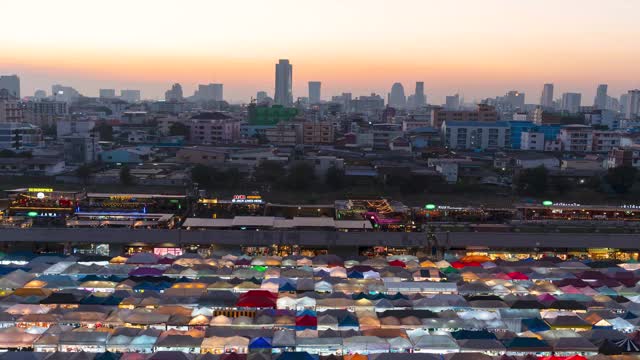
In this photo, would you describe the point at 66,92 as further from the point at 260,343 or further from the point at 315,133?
the point at 260,343

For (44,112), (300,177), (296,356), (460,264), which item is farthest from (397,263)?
(44,112)

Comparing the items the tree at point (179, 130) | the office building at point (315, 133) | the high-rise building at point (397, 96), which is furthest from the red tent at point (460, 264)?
the high-rise building at point (397, 96)

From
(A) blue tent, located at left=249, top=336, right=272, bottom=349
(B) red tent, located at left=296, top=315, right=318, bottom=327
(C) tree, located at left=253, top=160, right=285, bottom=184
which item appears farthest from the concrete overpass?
(C) tree, located at left=253, top=160, right=285, bottom=184

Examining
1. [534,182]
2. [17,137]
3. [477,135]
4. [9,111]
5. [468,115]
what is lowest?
[534,182]

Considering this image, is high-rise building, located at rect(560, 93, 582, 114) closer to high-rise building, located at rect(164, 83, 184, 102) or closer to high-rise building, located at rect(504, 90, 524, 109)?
high-rise building, located at rect(504, 90, 524, 109)

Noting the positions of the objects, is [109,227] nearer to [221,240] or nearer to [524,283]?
[221,240]
